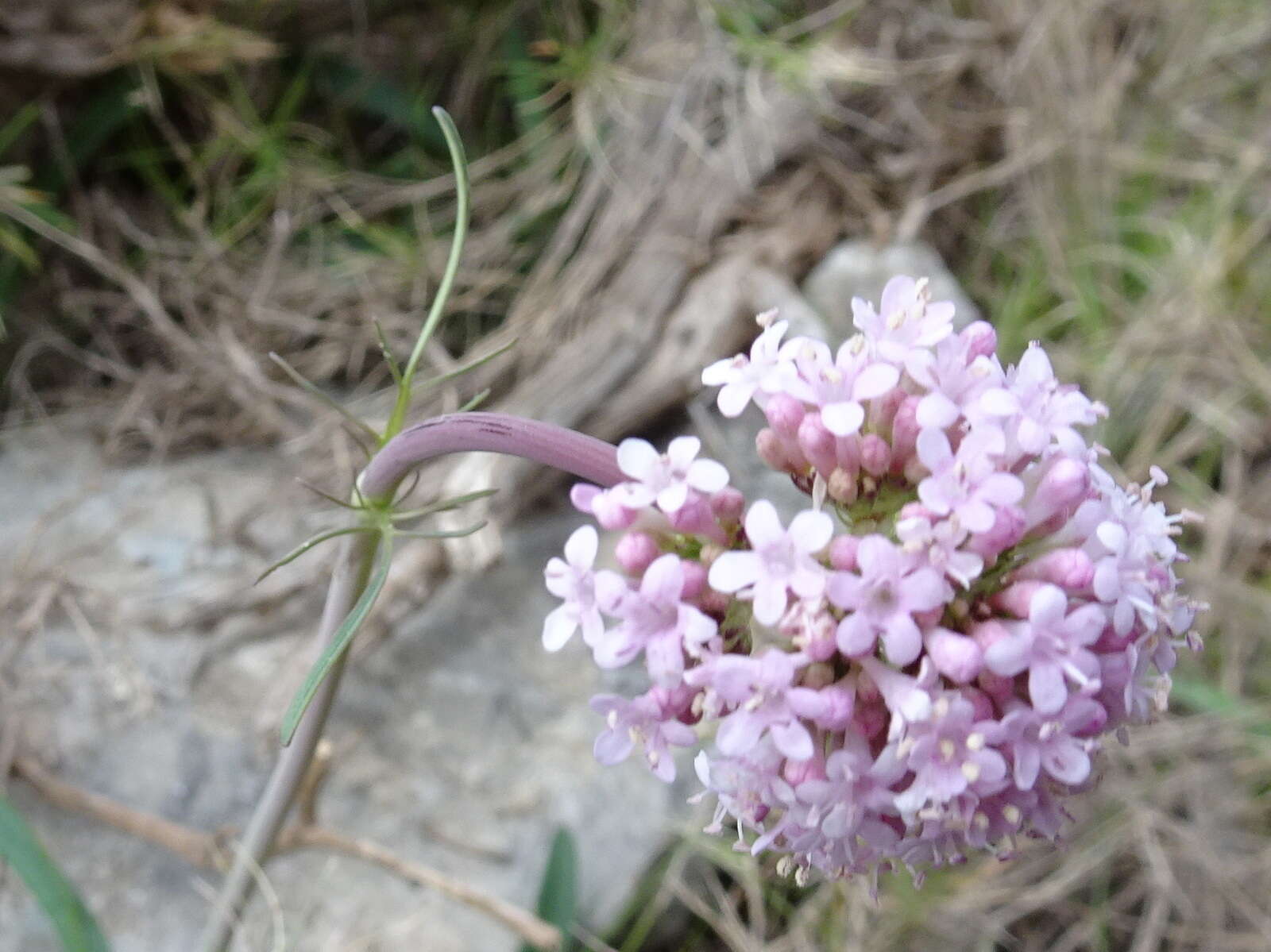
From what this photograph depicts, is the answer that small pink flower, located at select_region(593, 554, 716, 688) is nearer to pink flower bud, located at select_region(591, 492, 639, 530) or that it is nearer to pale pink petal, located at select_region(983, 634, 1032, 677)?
pink flower bud, located at select_region(591, 492, 639, 530)

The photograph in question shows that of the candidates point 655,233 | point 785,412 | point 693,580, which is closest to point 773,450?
point 785,412

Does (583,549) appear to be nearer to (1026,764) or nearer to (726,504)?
(726,504)

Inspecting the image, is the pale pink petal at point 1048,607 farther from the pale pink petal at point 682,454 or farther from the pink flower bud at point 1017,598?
the pale pink petal at point 682,454

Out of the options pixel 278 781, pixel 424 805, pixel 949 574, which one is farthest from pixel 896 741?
pixel 424 805

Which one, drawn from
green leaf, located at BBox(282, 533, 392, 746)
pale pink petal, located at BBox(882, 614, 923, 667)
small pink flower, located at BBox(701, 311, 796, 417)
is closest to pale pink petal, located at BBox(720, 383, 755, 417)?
small pink flower, located at BBox(701, 311, 796, 417)

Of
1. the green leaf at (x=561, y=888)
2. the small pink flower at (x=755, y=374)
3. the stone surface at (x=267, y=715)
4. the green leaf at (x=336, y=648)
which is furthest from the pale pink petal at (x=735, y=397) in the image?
the stone surface at (x=267, y=715)

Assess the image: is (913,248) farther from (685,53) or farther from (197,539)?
(197,539)

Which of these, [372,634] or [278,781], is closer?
[278,781]
